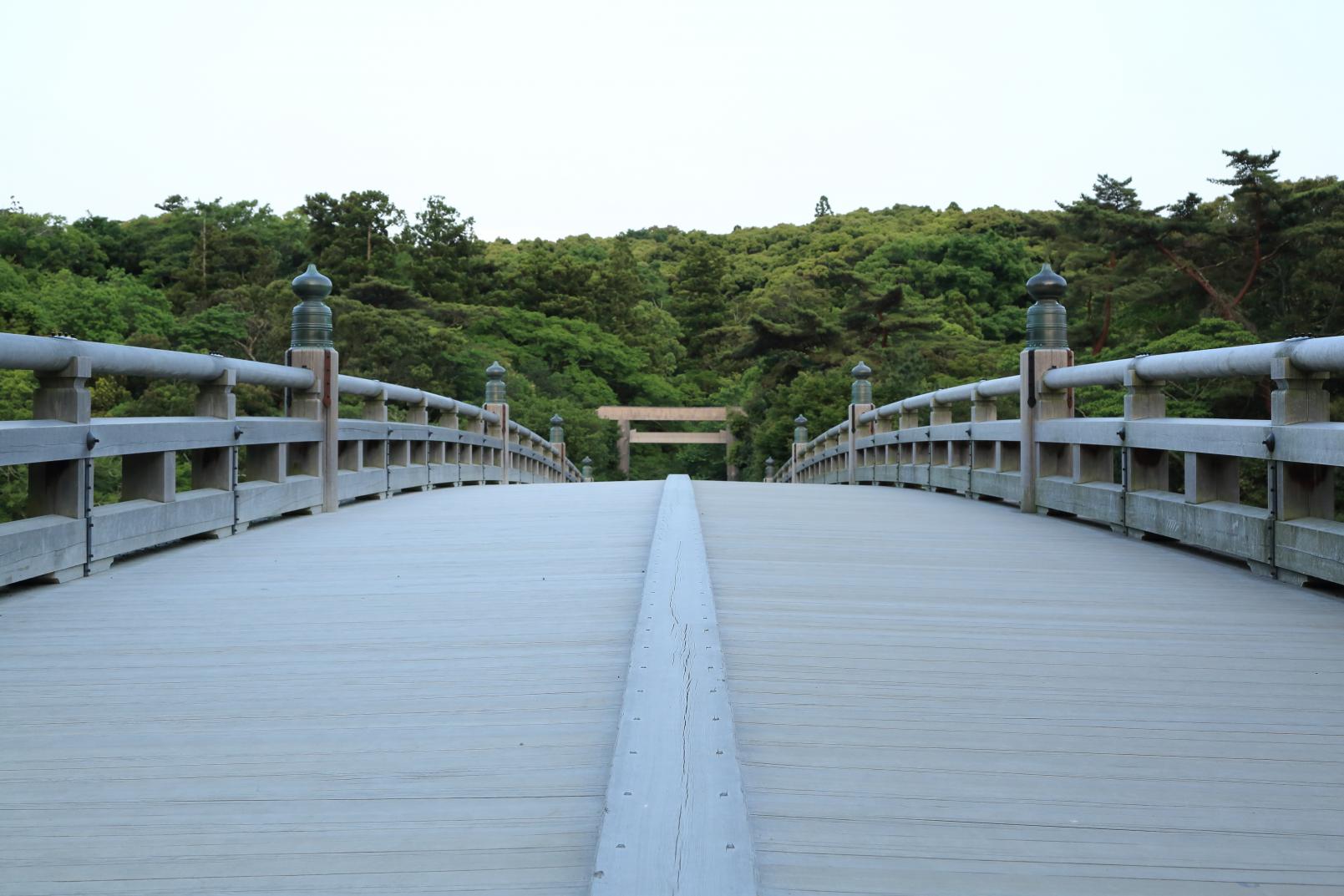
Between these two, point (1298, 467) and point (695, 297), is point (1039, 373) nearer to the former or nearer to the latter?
point (1298, 467)

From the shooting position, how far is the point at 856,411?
1395 cm

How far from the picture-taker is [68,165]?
168 ft

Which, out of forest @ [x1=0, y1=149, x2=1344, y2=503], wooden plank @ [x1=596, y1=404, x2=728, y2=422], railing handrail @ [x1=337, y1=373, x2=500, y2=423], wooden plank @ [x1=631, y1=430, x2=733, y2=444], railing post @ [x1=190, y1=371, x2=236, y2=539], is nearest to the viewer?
railing post @ [x1=190, y1=371, x2=236, y2=539]

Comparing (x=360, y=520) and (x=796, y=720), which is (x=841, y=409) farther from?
(x=796, y=720)

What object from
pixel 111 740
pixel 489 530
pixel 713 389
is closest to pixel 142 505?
pixel 489 530

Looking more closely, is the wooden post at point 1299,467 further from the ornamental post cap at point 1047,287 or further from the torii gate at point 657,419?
the torii gate at point 657,419

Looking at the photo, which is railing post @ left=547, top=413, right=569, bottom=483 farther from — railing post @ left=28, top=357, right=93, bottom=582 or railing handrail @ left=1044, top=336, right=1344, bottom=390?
railing post @ left=28, top=357, right=93, bottom=582

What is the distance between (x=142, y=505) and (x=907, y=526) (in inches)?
131

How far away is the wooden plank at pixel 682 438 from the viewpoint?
4362 cm

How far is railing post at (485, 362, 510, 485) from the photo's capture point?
14.3 m

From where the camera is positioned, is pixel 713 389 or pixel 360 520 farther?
pixel 713 389

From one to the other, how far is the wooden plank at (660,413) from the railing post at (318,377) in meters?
37.6

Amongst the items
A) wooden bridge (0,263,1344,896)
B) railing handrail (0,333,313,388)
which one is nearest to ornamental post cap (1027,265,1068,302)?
wooden bridge (0,263,1344,896)

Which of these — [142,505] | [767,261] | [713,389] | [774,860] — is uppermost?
[767,261]
